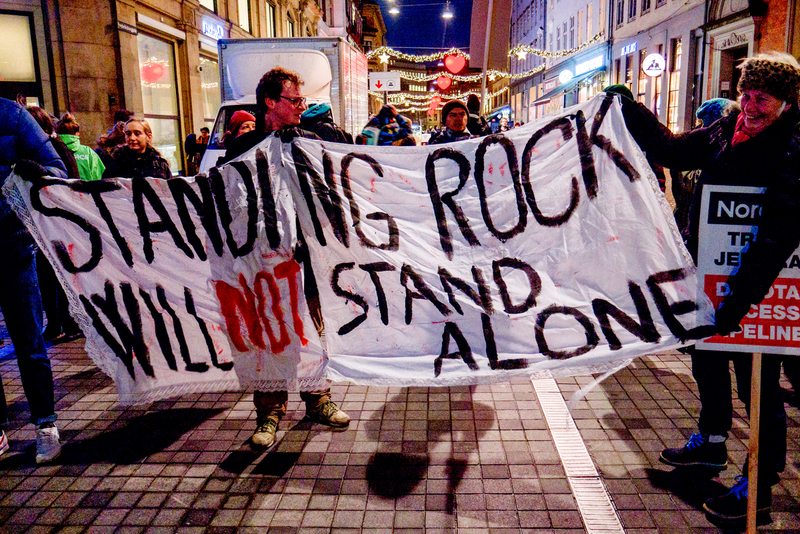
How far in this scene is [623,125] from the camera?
3.20m

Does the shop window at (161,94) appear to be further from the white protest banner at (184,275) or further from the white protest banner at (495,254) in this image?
the white protest banner at (495,254)

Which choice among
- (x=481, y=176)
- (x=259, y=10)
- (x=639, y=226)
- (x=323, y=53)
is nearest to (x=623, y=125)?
(x=639, y=226)

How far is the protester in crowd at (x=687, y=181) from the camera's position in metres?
4.41

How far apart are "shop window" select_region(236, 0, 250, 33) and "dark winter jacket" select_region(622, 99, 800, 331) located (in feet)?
67.7

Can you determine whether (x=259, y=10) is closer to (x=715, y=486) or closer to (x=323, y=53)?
(x=323, y=53)

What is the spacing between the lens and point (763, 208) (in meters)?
2.76

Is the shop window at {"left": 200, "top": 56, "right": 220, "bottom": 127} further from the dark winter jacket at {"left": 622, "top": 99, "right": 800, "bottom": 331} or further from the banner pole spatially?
the banner pole

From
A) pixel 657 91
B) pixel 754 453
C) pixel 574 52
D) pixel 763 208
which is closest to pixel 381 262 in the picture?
pixel 763 208

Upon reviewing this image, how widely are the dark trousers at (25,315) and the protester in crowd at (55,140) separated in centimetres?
212

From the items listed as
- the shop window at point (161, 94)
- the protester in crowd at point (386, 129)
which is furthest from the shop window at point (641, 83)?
the protester in crowd at point (386, 129)

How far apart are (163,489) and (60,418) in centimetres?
141

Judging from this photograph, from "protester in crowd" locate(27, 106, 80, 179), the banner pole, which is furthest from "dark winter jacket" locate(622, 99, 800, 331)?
"protester in crowd" locate(27, 106, 80, 179)

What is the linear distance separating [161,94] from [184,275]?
13.3 metres

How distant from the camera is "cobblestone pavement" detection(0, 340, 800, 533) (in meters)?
3.03
